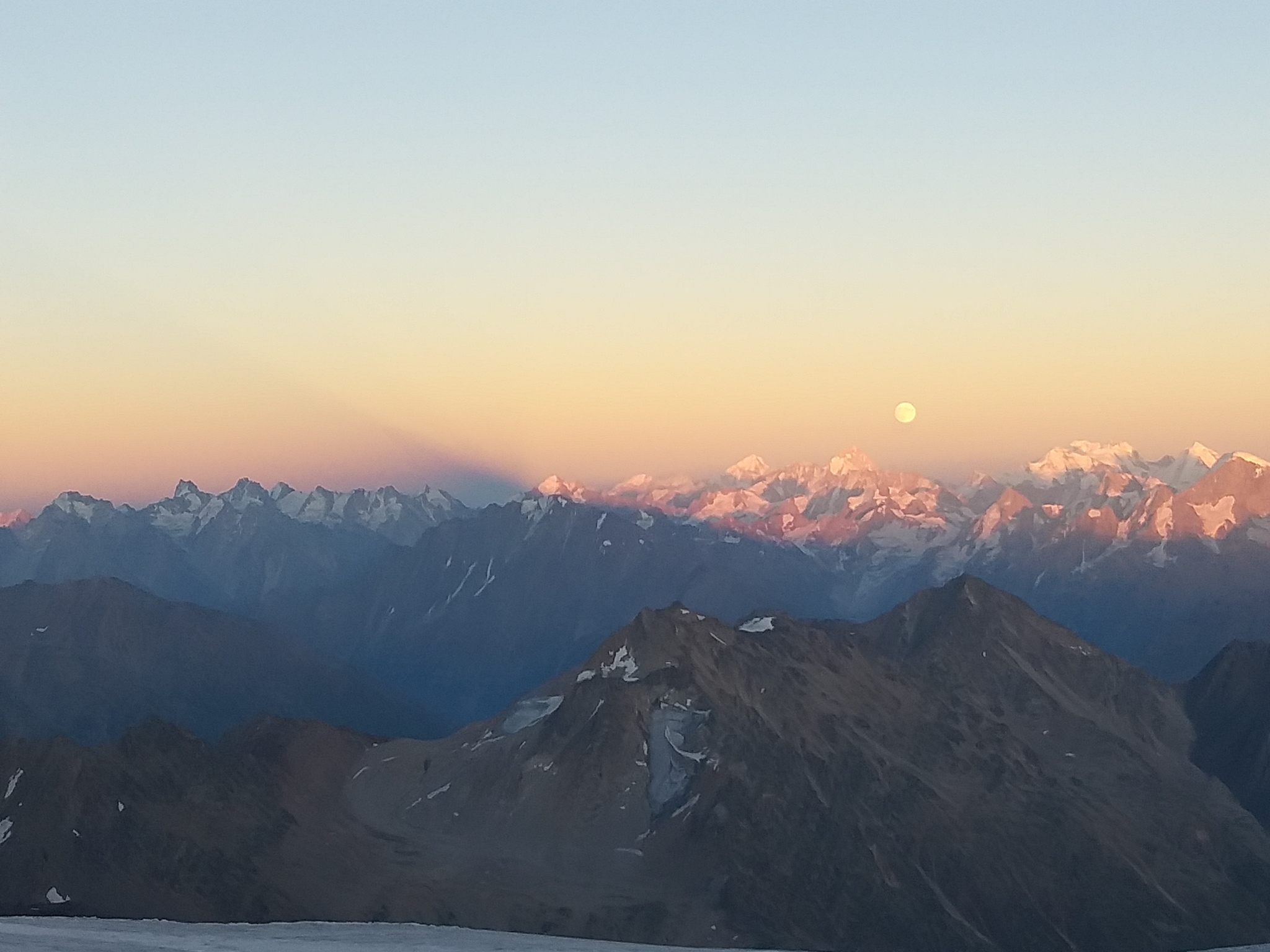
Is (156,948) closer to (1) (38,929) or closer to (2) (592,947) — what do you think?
(1) (38,929)

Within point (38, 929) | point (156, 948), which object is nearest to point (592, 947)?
point (156, 948)

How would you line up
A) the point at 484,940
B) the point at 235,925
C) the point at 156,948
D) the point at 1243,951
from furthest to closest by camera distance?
the point at 235,925 < the point at 484,940 < the point at 1243,951 < the point at 156,948

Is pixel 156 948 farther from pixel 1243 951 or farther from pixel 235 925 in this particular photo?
pixel 1243 951

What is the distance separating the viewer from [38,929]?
5562cm

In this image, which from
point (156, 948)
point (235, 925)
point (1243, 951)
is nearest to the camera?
point (156, 948)

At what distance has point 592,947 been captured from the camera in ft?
187

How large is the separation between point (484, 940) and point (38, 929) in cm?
1789

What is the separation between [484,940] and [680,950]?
11169mm

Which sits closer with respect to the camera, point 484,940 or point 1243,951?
point 1243,951

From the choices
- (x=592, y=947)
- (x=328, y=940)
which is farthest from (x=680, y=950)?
(x=328, y=940)

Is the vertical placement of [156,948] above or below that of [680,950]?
above

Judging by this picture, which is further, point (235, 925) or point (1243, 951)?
point (235, 925)

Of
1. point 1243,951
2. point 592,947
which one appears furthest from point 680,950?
point 1243,951

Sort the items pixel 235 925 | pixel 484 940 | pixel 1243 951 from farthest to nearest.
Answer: pixel 235 925 < pixel 484 940 < pixel 1243 951
